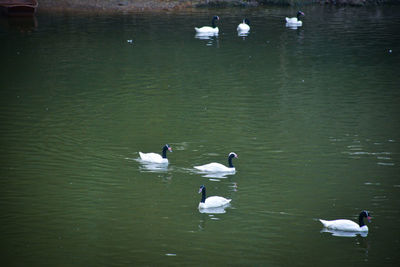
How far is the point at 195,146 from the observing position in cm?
2178

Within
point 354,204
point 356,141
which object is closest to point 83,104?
point 356,141

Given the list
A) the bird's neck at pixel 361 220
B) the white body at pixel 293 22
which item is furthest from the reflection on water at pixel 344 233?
the white body at pixel 293 22

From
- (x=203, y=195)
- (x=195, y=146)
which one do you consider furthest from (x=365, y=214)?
(x=195, y=146)

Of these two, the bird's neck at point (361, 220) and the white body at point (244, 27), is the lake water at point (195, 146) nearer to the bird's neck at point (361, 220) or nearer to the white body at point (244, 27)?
the bird's neck at point (361, 220)

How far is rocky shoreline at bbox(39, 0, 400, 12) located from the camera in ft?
173

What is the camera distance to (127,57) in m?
35.6

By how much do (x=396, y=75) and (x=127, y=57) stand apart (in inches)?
559

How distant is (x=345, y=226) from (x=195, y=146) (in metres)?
7.54

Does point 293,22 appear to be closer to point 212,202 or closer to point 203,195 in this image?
point 203,195

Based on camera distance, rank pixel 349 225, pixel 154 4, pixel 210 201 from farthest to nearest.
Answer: pixel 154 4
pixel 210 201
pixel 349 225

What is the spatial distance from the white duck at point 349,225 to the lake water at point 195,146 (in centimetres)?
27

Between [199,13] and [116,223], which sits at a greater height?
[199,13]

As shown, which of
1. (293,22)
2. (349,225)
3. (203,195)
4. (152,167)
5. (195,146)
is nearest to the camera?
(349,225)

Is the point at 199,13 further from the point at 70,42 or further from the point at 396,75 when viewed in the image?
the point at 396,75
